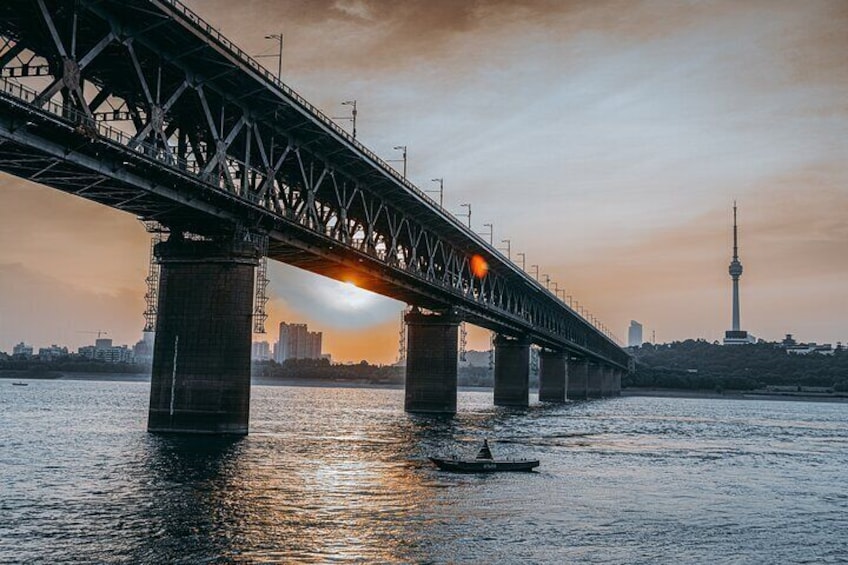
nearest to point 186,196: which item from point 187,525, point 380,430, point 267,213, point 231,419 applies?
point 267,213

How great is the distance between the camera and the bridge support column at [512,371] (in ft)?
498

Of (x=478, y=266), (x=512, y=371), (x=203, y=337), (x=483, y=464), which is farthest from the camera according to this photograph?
(x=512, y=371)

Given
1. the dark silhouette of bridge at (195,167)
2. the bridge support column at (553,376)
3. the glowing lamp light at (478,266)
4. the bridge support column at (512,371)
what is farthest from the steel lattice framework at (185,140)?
the bridge support column at (553,376)

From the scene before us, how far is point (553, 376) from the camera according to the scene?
19462 cm

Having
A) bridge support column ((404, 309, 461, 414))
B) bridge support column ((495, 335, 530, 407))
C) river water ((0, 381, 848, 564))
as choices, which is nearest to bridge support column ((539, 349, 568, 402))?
bridge support column ((495, 335, 530, 407))

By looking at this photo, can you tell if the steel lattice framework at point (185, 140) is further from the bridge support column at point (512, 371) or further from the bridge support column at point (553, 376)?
the bridge support column at point (553, 376)

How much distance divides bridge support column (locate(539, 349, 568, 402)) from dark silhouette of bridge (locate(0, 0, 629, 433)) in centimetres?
10894

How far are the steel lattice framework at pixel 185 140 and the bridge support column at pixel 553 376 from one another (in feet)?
357

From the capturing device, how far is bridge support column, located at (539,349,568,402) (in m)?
193

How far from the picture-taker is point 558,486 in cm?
4794

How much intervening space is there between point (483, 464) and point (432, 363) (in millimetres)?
55782

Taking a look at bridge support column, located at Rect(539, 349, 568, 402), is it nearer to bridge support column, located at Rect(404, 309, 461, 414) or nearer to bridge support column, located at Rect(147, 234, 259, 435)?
bridge support column, located at Rect(404, 309, 461, 414)

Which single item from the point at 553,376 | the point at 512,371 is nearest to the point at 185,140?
the point at 512,371

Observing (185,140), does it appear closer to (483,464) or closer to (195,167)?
(195,167)
